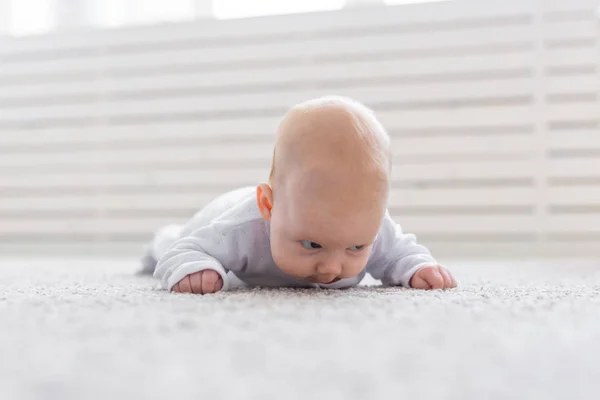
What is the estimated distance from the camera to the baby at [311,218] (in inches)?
29.0

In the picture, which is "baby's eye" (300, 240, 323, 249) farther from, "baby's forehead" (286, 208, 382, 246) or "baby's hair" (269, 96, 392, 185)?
"baby's hair" (269, 96, 392, 185)

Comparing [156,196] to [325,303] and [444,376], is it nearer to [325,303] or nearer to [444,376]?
[325,303]

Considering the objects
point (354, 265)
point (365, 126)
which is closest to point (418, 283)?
point (354, 265)

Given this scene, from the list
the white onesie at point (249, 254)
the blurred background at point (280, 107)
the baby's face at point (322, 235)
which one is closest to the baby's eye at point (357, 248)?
the baby's face at point (322, 235)

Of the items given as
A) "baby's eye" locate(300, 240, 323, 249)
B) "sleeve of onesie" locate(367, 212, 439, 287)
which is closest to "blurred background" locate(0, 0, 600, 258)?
"sleeve of onesie" locate(367, 212, 439, 287)

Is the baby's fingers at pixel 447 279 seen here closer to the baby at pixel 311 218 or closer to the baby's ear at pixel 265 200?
the baby at pixel 311 218

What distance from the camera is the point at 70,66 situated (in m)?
2.31

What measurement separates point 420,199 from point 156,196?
2.90ft

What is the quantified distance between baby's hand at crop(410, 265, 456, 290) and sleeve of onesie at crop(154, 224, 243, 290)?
0.25 metres

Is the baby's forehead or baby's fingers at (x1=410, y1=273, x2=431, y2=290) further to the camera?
baby's fingers at (x1=410, y1=273, x2=431, y2=290)

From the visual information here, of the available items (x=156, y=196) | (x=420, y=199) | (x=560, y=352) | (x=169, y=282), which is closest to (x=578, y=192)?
(x=420, y=199)

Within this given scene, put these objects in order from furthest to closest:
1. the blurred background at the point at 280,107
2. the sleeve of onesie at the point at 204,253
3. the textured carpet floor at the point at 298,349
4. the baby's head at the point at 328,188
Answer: the blurred background at the point at 280,107 → the sleeve of onesie at the point at 204,253 → the baby's head at the point at 328,188 → the textured carpet floor at the point at 298,349

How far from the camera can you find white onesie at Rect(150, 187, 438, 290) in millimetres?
888

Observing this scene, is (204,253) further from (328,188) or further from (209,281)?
(328,188)
